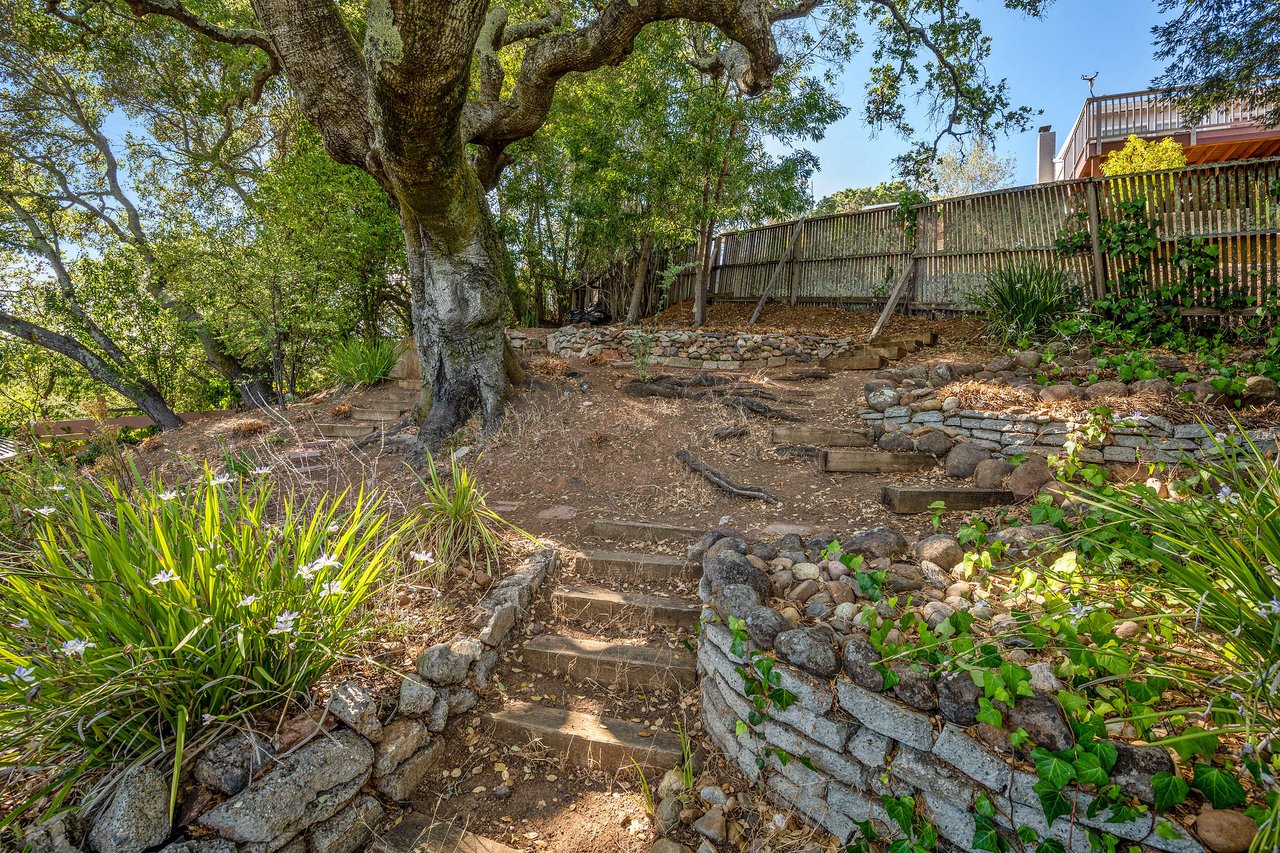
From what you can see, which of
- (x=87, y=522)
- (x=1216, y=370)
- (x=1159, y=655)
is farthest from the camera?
(x=1216, y=370)

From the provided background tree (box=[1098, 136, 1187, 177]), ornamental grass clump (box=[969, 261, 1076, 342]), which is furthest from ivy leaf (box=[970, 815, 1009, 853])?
background tree (box=[1098, 136, 1187, 177])

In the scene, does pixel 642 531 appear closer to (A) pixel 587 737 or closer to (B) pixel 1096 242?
(A) pixel 587 737

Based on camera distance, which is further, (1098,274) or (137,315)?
(137,315)

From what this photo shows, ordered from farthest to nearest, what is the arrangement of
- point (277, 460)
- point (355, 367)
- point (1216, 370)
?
1. point (355, 367)
2. point (277, 460)
3. point (1216, 370)

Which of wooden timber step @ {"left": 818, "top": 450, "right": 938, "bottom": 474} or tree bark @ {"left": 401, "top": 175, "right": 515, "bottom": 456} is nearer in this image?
wooden timber step @ {"left": 818, "top": 450, "right": 938, "bottom": 474}

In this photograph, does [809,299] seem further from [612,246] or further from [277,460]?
[277,460]

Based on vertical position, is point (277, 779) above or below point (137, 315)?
below

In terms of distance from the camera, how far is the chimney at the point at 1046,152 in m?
16.8

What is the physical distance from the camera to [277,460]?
14.8ft

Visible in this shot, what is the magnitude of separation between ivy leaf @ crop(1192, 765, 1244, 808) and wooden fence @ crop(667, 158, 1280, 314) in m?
5.51

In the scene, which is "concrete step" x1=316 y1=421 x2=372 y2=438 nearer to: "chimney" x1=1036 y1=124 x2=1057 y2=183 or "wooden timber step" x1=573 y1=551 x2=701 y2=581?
"wooden timber step" x1=573 y1=551 x2=701 y2=581

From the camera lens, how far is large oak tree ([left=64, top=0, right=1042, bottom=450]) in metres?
3.29

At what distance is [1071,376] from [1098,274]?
8.15 ft

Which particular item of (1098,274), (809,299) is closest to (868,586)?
(1098,274)
